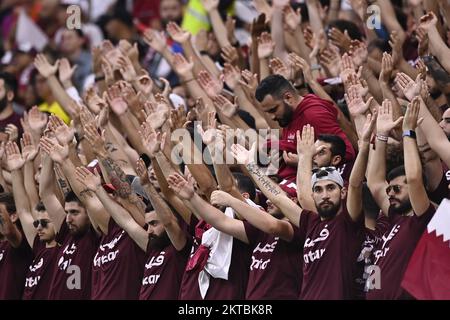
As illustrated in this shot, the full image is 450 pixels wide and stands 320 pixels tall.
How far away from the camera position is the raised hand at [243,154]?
9398 mm

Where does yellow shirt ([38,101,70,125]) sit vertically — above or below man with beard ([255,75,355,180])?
below

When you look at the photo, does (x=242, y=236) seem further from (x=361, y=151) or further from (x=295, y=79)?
(x=295, y=79)

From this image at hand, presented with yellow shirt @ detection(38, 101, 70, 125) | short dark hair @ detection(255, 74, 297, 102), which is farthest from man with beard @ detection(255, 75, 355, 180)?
yellow shirt @ detection(38, 101, 70, 125)

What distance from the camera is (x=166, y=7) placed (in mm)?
14555

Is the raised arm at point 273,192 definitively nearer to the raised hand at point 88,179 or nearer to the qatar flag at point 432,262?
the qatar flag at point 432,262

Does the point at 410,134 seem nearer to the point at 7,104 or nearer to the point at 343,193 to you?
the point at 343,193

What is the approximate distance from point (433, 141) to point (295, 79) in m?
2.77

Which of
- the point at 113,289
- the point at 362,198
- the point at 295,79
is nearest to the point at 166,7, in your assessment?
the point at 295,79

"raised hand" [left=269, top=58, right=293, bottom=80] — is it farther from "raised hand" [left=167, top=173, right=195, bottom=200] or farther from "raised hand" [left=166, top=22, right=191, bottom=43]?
"raised hand" [left=167, top=173, right=195, bottom=200]

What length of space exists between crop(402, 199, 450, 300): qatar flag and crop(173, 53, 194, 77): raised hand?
406cm

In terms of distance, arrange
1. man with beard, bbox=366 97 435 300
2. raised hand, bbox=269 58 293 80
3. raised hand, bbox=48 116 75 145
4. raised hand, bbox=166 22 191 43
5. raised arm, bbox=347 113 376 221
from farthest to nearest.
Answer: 1. raised hand, bbox=166 22 191 43
2. raised hand, bbox=269 58 293 80
3. raised hand, bbox=48 116 75 145
4. raised arm, bbox=347 113 376 221
5. man with beard, bbox=366 97 435 300

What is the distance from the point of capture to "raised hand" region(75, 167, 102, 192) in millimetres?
10398

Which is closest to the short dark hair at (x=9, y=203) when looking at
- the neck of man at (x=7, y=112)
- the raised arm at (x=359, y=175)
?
the neck of man at (x=7, y=112)

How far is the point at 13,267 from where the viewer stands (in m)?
11.6
